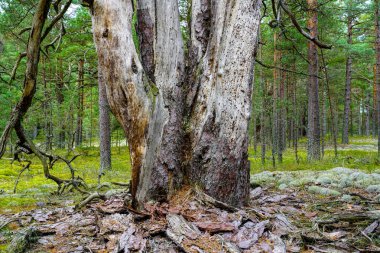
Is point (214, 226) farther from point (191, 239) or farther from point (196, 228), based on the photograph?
point (191, 239)

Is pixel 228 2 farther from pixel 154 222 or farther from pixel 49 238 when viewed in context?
pixel 49 238

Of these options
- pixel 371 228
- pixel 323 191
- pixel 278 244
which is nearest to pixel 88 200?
pixel 278 244

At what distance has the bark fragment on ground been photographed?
198cm

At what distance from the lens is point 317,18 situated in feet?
36.0

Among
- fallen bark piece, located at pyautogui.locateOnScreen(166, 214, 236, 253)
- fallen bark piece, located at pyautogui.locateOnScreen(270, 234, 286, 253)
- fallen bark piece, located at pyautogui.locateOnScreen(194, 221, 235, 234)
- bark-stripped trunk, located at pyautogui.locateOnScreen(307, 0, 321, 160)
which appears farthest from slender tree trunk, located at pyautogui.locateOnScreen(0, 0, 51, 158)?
bark-stripped trunk, located at pyautogui.locateOnScreen(307, 0, 321, 160)

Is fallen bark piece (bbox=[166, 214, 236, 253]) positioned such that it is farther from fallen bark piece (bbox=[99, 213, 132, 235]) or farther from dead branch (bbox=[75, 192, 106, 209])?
dead branch (bbox=[75, 192, 106, 209])

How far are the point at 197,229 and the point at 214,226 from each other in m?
0.14

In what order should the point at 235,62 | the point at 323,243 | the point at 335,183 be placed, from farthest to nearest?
1. the point at 335,183
2. the point at 235,62
3. the point at 323,243

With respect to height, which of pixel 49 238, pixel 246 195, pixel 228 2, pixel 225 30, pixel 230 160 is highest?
pixel 228 2

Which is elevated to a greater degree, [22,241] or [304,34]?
[304,34]

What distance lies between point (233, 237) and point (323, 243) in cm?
65

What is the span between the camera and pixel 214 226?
2168mm

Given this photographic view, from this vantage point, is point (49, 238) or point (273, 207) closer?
point (49, 238)

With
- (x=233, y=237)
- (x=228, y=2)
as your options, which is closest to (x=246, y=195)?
(x=233, y=237)
